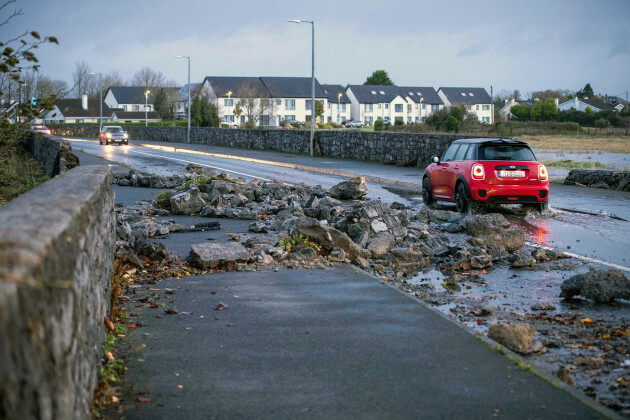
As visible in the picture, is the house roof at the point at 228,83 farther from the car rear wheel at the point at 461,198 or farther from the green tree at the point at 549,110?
the car rear wheel at the point at 461,198

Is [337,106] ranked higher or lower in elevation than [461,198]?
higher

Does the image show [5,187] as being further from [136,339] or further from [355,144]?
[355,144]

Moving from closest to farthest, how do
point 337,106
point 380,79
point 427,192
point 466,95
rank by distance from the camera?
point 427,192
point 337,106
point 466,95
point 380,79

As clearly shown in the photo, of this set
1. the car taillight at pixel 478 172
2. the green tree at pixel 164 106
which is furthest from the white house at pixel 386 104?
the car taillight at pixel 478 172

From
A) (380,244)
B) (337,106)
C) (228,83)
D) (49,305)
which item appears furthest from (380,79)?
(49,305)

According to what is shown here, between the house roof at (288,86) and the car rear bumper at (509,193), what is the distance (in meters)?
118

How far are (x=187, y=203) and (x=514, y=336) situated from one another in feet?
32.6

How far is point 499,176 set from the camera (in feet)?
48.6

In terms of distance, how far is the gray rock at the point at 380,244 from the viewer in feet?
33.5

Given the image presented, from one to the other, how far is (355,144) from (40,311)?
35098mm

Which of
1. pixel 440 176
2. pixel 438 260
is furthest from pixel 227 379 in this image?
pixel 440 176

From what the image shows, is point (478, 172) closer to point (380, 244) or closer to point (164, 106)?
point (380, 244)

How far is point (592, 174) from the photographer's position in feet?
71.9

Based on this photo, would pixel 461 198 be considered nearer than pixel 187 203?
No
